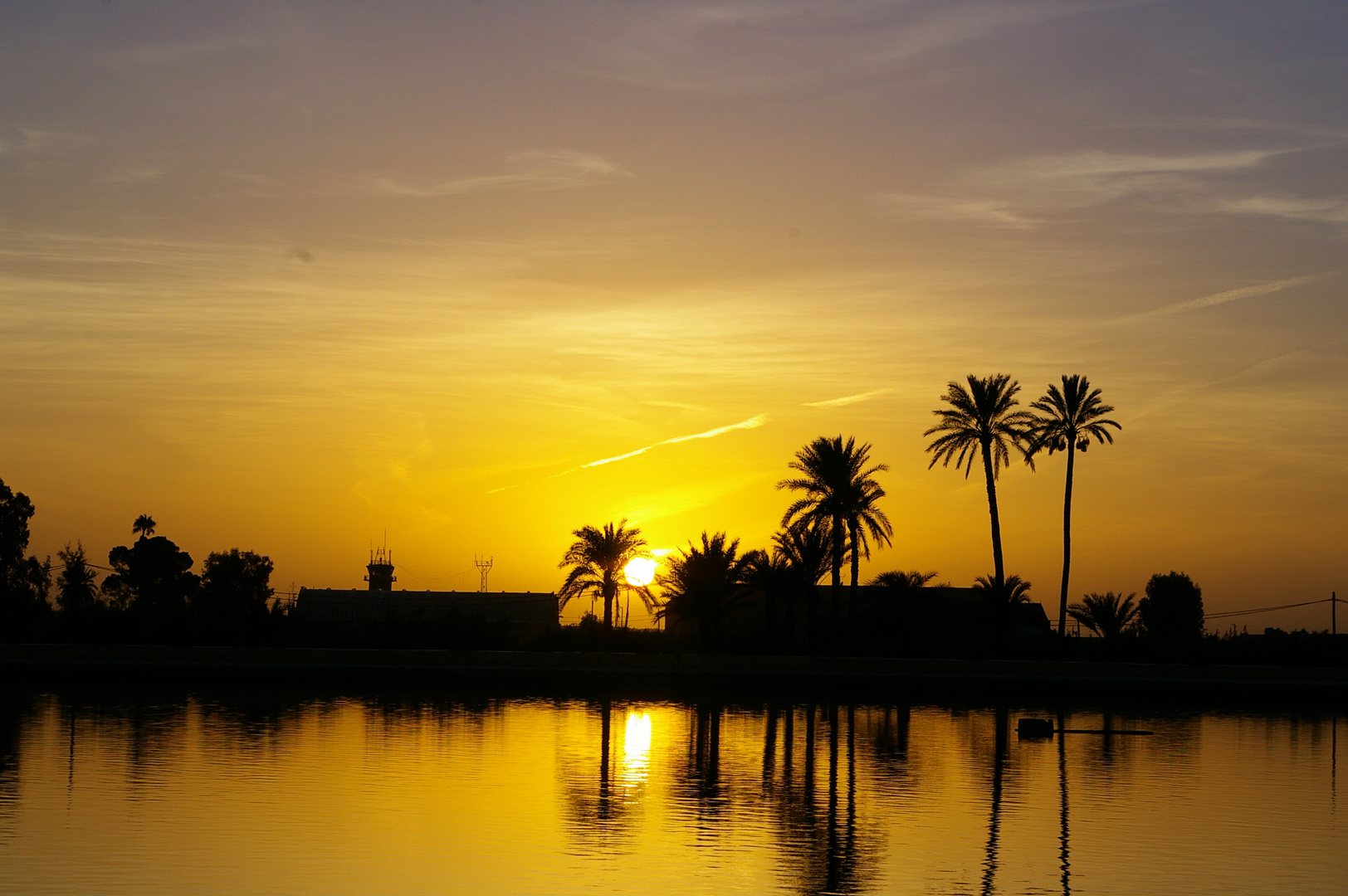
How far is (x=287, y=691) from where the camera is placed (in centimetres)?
4322

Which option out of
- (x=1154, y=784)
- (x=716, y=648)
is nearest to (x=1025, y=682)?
(x=716, y=648)

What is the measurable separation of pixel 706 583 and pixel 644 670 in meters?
10.9

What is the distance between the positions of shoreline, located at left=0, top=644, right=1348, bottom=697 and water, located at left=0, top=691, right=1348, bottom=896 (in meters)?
11.7

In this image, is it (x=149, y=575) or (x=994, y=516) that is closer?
(x=994, y=516)

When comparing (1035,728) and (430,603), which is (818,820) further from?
(430,603)

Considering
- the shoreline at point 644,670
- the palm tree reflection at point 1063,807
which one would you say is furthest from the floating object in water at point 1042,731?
the shoreline at point 644,670

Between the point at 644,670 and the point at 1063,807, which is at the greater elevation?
the point at 1063,807

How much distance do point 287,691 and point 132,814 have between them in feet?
78.2

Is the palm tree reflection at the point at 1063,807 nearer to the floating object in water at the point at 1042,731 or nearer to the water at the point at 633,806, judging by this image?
the water at the point at 633,806

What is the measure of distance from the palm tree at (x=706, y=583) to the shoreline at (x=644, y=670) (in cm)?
805

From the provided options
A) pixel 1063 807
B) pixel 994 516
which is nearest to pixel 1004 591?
pixel 994 516

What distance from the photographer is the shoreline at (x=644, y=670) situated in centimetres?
4816

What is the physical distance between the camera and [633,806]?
72.2ft

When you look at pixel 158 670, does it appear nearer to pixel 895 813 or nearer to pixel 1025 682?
pixel 1025 682
